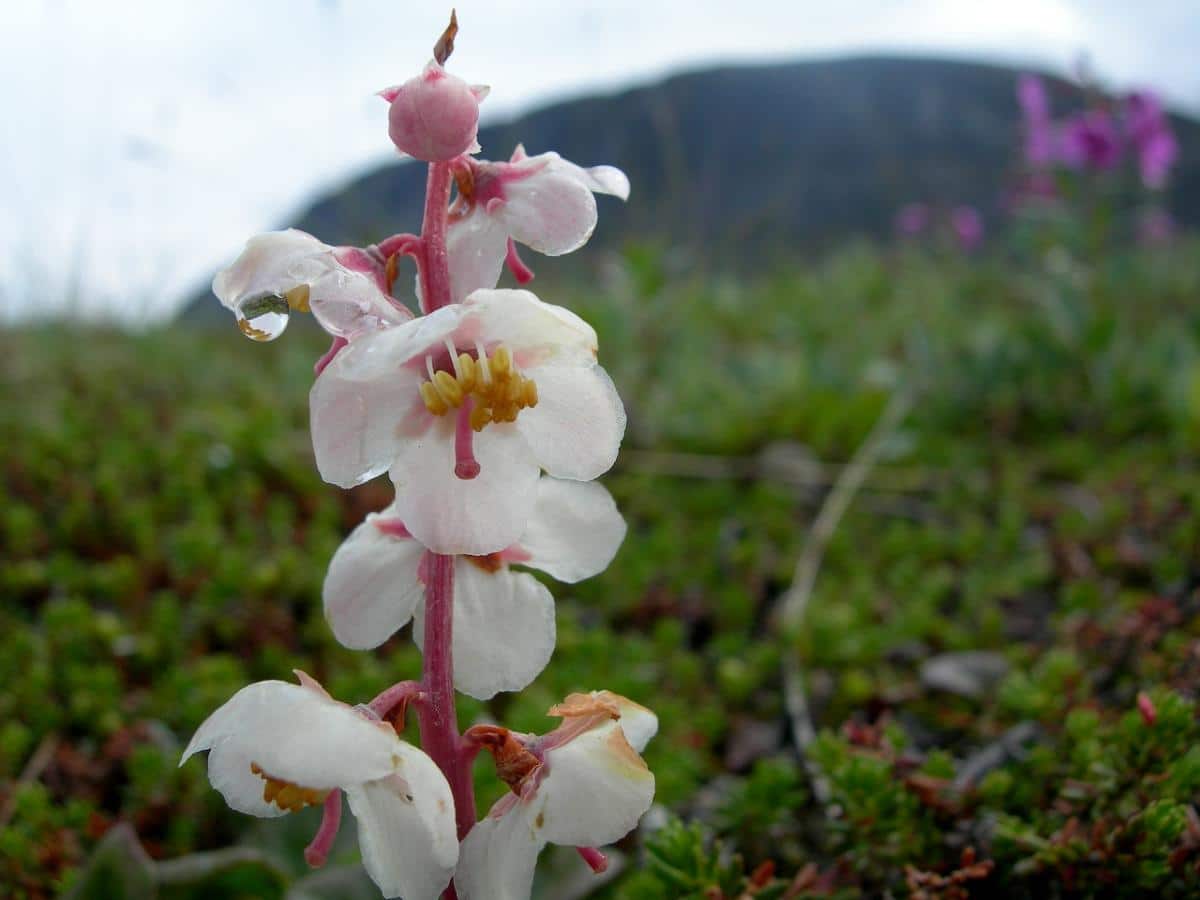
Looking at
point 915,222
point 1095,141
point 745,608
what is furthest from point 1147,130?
point 745,608

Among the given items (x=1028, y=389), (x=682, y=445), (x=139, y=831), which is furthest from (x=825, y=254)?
(x=139, y=831)

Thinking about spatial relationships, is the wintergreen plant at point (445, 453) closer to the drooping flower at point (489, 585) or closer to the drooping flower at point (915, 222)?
the drooping flower at point (489, 585)

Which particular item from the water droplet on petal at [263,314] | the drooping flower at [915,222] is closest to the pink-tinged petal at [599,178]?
the water droplet on petal at [263,314]

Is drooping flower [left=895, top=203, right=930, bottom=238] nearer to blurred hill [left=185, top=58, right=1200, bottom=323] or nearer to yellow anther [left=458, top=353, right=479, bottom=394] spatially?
blurred hill [left=185, top=58, right=1200, bottom=323]

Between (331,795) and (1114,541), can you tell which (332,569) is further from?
(1114,541)

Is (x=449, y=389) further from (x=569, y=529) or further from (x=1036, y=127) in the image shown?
(x=1036, y=127)
